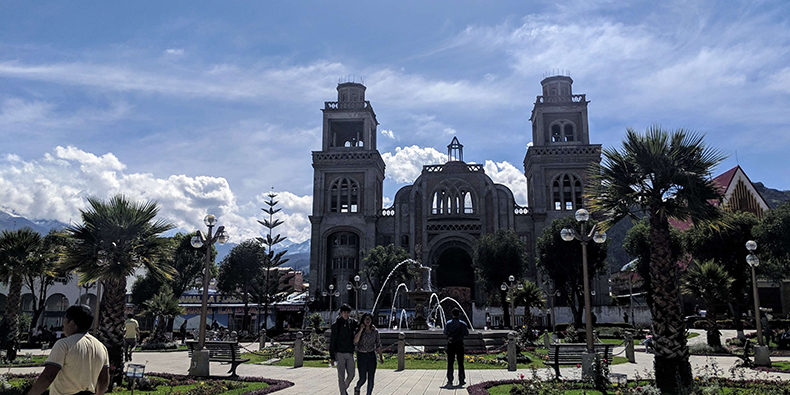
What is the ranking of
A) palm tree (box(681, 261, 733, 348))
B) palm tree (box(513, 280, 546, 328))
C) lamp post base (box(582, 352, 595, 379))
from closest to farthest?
1. lamp post base (box(582, 352, 595, 379))
2. palm tree (box(681, 261, 733, 348))
3. palm tree (box(513, 280, 546, 328))

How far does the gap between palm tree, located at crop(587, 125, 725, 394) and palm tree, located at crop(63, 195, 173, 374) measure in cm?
1168

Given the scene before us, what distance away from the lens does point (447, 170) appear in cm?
6456

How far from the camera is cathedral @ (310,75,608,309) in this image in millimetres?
62094

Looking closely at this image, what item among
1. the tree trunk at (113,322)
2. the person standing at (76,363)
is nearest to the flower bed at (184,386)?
the tree trunk at (113,322)

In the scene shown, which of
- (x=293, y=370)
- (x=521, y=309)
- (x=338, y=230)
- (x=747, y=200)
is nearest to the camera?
(x=293, y=370)

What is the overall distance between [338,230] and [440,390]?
170 feet

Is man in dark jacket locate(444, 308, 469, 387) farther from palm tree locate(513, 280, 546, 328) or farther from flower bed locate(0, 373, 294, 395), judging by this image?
palm tree locate(513, 280, 546, 328)

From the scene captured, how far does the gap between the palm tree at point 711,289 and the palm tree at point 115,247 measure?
73.0ft

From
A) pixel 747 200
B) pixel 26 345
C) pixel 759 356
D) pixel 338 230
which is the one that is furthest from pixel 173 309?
pixel 747 200

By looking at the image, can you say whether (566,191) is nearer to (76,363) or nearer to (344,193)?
(344,193)

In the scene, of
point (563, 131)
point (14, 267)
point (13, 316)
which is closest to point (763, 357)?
point (13, 316)

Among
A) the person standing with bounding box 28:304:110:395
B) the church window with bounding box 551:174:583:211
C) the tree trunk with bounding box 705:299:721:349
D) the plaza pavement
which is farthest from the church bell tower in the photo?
the person standing with bounding box 28:304:110:395

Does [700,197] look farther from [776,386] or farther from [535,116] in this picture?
[535,116]

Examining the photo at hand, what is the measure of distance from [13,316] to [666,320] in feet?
72.9
